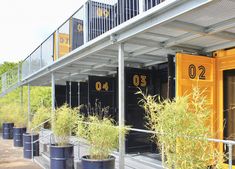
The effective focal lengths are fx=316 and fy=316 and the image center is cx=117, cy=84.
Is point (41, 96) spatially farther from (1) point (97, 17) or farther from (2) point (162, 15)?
(2) point (162, 15)

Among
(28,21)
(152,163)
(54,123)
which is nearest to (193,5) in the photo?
(152,163)

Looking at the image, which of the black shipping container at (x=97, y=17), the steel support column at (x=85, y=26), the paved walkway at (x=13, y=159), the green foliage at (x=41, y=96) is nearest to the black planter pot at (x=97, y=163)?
the steel support column at (x=85, y=26)

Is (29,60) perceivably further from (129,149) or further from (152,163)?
(152,163)

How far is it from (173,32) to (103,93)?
4.58m

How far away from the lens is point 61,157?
6398 millimetres

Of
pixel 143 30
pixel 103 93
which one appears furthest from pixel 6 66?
pixel 143 30

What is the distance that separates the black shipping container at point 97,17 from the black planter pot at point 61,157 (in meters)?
2.44

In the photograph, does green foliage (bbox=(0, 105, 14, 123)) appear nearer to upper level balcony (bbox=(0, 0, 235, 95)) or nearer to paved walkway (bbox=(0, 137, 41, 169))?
paved walkway (bbox=(0, 137, 41, 169))

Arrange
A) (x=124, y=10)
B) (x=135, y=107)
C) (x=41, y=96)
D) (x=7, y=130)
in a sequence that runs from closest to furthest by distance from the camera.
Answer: (x=124, y=10) → (x=135, y=107) → (x=7, y=130) → (x=41, y=96)

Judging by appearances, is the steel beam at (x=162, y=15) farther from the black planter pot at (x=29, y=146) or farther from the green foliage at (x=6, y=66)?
the green foliage at (x=6, y=66)

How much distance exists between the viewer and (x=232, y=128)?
5980 millimetres

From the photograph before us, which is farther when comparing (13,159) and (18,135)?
(18,135)

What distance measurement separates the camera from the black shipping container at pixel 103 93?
9289 mm

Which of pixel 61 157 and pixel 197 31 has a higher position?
pixel 197 31
